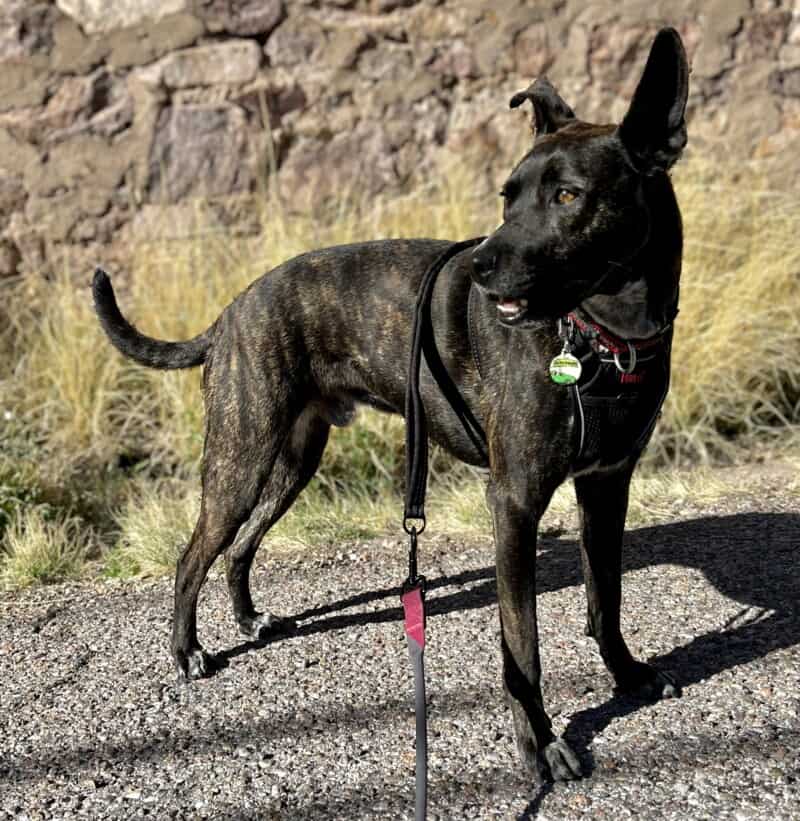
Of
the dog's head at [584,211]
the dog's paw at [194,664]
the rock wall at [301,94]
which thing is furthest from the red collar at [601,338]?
the rock wall at [301,94]

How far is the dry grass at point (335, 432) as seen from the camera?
546cm

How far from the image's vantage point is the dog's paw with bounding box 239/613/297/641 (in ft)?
13.0

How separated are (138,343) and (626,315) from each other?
72.7 inches

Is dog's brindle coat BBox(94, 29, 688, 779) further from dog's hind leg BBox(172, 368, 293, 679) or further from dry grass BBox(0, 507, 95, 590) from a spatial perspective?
dry grass BBox(0, 507, 95, 590)

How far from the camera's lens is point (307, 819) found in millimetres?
2746

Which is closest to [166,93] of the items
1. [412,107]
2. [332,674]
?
[412,107]

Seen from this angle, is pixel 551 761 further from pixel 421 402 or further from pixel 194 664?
pixel 194 664

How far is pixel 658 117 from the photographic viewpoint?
2.76 m

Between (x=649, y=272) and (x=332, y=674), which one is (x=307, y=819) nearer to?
(x=332, y=674)

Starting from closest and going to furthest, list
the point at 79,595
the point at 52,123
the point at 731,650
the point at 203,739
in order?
the point at 203,739 → the point at 731,650 → the point at 79,595 → the point at 52,123

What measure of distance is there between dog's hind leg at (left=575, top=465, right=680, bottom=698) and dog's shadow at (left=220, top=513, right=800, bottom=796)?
0.24ft

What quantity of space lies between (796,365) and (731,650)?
9.54ft

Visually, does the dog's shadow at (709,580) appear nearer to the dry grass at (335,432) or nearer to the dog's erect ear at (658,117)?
the dry grass at (335,432)

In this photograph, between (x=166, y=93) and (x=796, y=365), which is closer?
(x=796, y=365)
